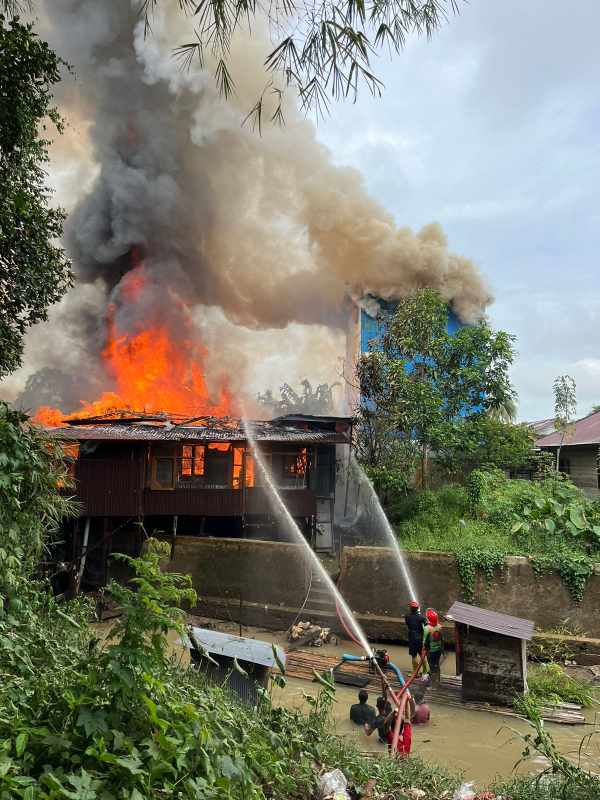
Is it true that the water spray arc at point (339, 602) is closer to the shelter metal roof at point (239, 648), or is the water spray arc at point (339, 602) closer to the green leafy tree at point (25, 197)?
the shelter metal roof at point (239, 648)

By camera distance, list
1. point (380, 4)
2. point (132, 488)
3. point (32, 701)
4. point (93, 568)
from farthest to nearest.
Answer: point (93, 568), point (132, 488), point (380, 4), point (32, 701)

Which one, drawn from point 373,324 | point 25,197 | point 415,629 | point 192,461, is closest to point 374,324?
point 373,324

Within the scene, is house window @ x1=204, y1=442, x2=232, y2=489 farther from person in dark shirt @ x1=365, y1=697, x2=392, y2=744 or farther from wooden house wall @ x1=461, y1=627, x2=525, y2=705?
person in dark shirt @ x1=365, y1=697, x2=392, y2=744

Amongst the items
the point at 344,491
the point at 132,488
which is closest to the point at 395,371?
the point at 344,491

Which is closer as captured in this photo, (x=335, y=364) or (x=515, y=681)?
(x=515, y=681)

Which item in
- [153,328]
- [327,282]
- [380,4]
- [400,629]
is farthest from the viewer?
[153,328]

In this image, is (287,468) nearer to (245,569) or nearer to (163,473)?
(163,473)

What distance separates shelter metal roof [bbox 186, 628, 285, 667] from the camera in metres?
7.90

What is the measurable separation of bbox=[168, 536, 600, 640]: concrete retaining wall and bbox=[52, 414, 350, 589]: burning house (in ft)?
6.43

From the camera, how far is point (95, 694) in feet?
11.8

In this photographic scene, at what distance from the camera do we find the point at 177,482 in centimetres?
1919

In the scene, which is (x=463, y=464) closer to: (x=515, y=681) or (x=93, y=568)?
(x=515, y=681)

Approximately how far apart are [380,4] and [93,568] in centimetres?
1939

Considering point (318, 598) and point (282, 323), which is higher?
point (282, 323)
